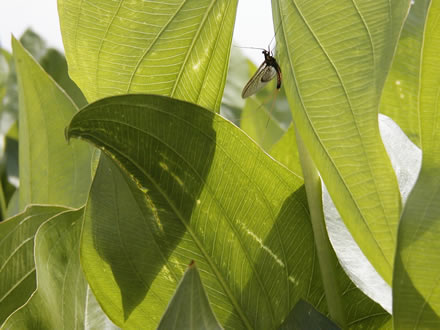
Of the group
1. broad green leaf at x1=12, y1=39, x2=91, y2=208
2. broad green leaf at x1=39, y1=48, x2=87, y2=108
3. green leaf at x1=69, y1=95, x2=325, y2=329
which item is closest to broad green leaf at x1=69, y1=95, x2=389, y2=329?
green leaf at x1=69, y1=95, x2=325, y2=329

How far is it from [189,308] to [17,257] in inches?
11.1

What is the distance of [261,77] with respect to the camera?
1.73 ft

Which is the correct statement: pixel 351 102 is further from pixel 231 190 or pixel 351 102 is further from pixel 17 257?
pixel 17 257

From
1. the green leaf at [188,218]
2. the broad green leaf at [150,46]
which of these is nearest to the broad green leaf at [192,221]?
the green leaf at [188,218]

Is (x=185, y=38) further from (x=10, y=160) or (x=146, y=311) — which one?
(x=10, y=160)

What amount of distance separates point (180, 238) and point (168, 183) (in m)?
0.04

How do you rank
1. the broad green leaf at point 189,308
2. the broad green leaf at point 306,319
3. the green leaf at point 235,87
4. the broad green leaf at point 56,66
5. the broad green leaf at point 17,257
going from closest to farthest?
1. the broad green leaf at point 189,308
2. the broad green leaf at point 306,319
3. the broad green leaf at point 17,257
4. the broad green leaf at point 56,66
5. the green leaf at point 235,87

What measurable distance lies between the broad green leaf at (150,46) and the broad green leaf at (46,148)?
143 mm

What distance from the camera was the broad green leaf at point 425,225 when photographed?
347mm

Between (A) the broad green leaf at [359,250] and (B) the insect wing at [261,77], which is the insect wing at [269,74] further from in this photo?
(A) the broad green leaf at [359,250]

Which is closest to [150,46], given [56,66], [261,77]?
[261,77]

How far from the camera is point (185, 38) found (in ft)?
1.58

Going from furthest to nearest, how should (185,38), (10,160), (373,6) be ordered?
(10,160), (185,38), (373,6)

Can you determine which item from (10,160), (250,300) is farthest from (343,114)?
(10,160)
